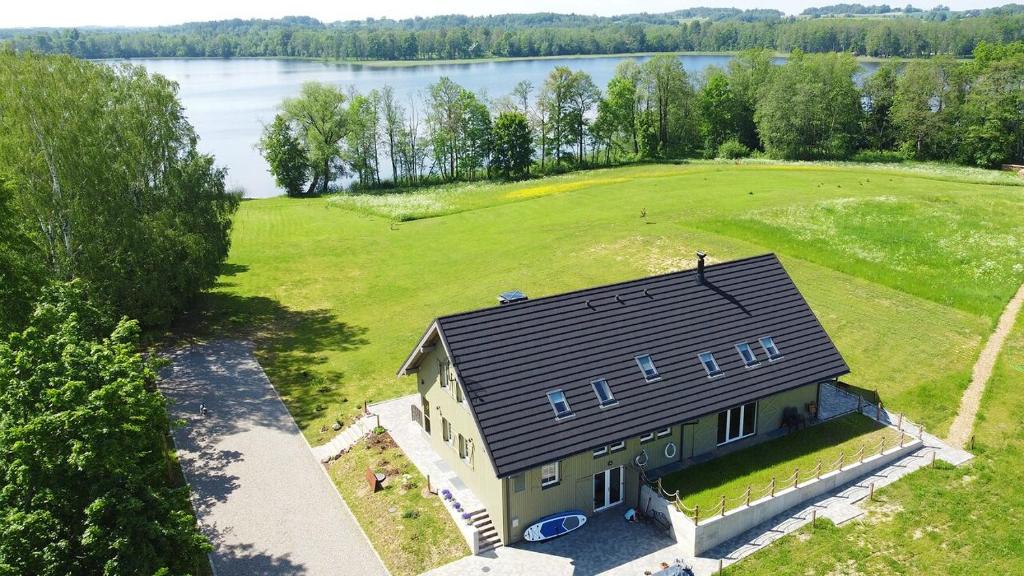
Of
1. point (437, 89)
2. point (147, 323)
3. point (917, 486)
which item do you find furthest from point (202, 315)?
point (437, 89)

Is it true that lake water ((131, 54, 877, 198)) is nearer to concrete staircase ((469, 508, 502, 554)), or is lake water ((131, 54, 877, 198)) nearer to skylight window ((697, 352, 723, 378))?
concrete staircase ((469, 508, 502, 554))

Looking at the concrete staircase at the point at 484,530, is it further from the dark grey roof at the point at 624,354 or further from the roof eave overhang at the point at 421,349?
the roof eave overhang at the point at 421,349

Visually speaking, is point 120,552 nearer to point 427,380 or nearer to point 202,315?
point 427,380

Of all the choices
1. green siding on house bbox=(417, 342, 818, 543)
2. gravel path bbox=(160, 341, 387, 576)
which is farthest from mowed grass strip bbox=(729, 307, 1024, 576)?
gravel path bbox=(160, 341, 387, 576)

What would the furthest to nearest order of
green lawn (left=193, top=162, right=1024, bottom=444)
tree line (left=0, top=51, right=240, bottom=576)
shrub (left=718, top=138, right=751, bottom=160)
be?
shrub (left=718, top=138, right=751, bottom=160) → green lawn (left=193, top=162, right=1024, bottom=444) → tree line (left=0, top=51, right=240, bottom=576)

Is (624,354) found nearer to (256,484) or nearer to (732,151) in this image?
(256,484)

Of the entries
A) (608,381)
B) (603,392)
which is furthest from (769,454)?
(603,392)
